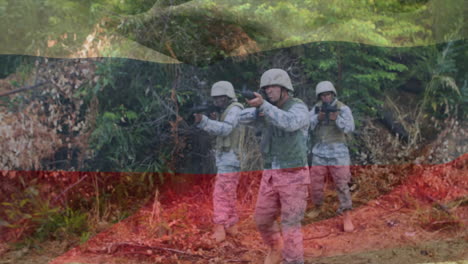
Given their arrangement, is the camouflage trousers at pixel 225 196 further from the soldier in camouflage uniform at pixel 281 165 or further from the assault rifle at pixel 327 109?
the assault rifle at pixel 327 109

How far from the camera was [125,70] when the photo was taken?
147 inches

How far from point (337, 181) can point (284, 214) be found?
76 centimetres

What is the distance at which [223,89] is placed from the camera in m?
3.13

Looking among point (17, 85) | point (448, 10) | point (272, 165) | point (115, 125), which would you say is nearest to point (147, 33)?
point (115, 125)

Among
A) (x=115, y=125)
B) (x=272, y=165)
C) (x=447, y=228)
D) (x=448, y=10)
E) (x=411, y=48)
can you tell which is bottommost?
(x=447, y=228)

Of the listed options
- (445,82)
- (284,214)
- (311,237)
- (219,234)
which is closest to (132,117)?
(219,234)

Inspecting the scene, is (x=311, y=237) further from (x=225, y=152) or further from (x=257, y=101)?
(x=257, y=101)

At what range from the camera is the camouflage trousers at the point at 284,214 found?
123 inches

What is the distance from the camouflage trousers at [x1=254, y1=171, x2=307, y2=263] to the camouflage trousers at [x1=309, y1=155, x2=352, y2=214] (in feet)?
1.67

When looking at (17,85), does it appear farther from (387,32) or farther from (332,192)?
(387,32)

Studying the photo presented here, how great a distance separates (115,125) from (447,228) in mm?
3362

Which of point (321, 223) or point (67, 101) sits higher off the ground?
point (67, 101)

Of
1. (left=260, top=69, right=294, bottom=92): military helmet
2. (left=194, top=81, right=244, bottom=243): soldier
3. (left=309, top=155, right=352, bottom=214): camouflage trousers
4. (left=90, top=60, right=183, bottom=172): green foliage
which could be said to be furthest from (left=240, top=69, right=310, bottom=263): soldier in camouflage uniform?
(left=90, top=60, right=183, bottom=172): green foliage

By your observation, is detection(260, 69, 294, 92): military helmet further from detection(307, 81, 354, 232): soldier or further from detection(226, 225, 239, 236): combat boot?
detection(226, 225, 239, 236): combat boot
